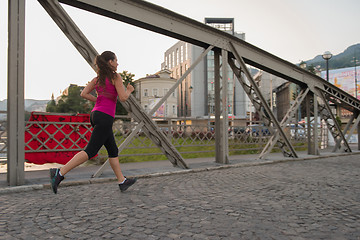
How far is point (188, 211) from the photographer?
3328 mm

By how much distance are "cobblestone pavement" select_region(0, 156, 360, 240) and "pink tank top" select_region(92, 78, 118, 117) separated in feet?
4.16

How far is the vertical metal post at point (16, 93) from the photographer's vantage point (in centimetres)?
455

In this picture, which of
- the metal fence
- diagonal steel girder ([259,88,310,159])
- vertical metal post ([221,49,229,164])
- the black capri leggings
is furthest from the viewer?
diagonal steel girder ([259,88,310,159])

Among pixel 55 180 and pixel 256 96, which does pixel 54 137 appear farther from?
pixel 256 96

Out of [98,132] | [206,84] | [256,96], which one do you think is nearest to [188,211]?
[98,132]

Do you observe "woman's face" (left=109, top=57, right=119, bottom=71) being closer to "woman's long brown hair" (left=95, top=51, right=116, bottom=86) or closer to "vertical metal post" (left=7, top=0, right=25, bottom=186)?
"woman's long brown hair" (left=95, top=51, right=116, bottom=86)

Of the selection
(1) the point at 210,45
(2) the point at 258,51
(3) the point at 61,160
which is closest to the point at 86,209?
(3) the point at 61,160

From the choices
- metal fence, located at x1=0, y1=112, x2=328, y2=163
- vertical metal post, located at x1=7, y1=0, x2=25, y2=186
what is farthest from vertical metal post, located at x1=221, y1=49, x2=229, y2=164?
vertical metal post, located at x1=7, y1=0, x2=25, y2=186

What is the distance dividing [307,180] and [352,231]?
9.58 feet

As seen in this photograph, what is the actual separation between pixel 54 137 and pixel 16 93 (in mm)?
2842

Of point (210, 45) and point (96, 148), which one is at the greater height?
point (210, 45)

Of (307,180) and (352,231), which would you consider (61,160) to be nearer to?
(307,180)

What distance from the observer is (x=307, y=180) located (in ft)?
18.1

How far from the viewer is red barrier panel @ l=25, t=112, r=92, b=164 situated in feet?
21.8
